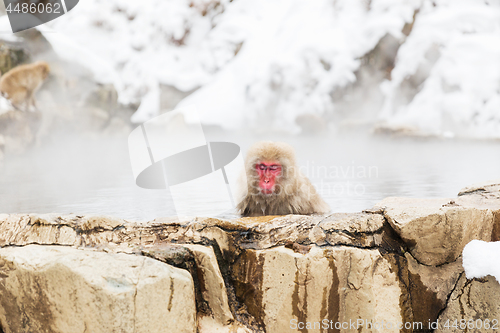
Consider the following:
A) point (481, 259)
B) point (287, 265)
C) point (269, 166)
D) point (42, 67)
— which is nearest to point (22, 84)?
point (42, 67)

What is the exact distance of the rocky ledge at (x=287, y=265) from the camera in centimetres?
117

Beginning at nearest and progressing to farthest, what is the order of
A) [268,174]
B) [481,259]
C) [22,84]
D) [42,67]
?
[481,259] < [268,174] < [22,84] < [42,67]

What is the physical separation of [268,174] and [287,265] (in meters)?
0.84

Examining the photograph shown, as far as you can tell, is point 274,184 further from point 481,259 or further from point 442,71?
point 442,71

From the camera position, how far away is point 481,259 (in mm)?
1254

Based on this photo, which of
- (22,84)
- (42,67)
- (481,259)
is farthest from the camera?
(42,67)

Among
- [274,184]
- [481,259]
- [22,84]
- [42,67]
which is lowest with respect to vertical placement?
[481,259]

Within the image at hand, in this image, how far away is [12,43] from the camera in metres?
7.52

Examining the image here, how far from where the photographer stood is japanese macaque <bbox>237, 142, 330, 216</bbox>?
6.84ft

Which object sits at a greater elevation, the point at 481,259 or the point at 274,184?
the point at 274,184

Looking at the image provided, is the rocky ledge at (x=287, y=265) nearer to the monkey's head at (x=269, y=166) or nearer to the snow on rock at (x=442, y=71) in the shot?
the monkey's head at (x=269, y=166)

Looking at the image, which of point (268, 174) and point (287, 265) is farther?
point (268, 174)

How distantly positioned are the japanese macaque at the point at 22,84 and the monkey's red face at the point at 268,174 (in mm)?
5374

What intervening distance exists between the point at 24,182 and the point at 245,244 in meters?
2.64
